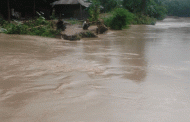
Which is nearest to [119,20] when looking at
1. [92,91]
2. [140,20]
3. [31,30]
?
[31,30]

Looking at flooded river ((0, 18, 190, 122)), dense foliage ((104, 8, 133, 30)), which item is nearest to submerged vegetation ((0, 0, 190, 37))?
dense foliage ((104, 8, 133, 30))

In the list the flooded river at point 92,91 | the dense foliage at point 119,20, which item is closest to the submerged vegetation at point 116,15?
the dense foliage at point 119,20

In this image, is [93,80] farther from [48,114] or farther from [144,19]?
[144,19]

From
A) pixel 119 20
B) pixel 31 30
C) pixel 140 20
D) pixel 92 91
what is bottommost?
pixel 92 91

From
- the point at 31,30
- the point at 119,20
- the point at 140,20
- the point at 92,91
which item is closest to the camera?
the point at 92,91

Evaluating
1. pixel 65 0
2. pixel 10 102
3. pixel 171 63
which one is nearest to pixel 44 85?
pixel 10 102

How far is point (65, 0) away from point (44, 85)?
1515 centimetres

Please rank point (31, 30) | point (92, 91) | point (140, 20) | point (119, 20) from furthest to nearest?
point (140, 20)
point (119, 20)
point (31, 30)
point (92, 91)

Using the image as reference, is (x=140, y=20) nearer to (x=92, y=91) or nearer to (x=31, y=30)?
(x=31, y=30)

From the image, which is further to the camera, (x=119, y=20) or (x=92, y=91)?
(x=119, y=20)

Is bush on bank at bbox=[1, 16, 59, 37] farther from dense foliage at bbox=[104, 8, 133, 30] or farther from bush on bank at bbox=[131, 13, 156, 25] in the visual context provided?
bush on bank at bbox=[131, 13, 156, 25]

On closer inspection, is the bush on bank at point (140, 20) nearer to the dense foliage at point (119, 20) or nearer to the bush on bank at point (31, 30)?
the dense foliage at point (119, 20)

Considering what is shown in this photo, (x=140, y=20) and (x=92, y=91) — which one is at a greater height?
(x=140, y=20)

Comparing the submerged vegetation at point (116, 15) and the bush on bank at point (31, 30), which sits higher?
the submerged vegetation at point (116, 15)
